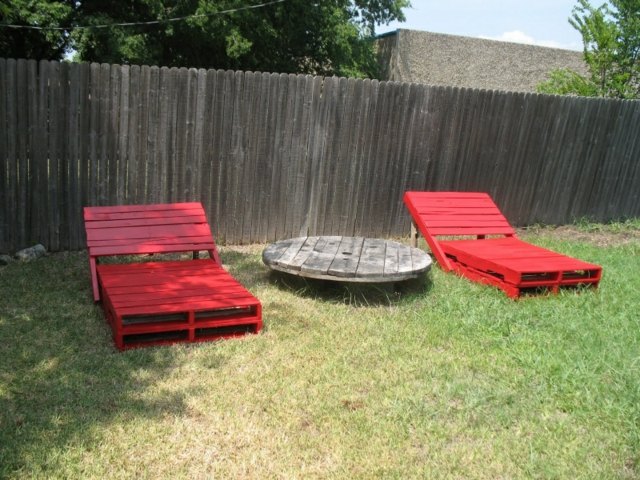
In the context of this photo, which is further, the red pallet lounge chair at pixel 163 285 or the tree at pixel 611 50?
the tree at pixel 611 50

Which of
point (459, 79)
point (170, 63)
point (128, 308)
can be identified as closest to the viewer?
point (128, 308)

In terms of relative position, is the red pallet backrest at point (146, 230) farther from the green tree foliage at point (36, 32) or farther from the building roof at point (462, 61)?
the building roof at point (462, 61)

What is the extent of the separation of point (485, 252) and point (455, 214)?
1.05 metres

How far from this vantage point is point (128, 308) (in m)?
4.41

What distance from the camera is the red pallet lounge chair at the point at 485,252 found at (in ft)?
19.9

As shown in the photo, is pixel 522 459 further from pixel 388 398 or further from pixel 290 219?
pixel 290 219

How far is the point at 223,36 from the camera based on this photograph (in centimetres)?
1716

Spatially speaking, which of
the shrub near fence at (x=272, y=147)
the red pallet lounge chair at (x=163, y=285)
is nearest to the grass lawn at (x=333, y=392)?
the red pallet lounge chair at (x=163, y=285)

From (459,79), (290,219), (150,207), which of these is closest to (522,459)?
(150,207)

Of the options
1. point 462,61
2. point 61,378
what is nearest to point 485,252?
point 61,378

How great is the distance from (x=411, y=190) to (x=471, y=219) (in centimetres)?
122

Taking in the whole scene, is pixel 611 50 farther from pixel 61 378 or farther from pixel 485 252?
pixel 61 378

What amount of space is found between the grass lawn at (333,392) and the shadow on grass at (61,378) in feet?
0.04

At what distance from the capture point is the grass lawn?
3170mm
